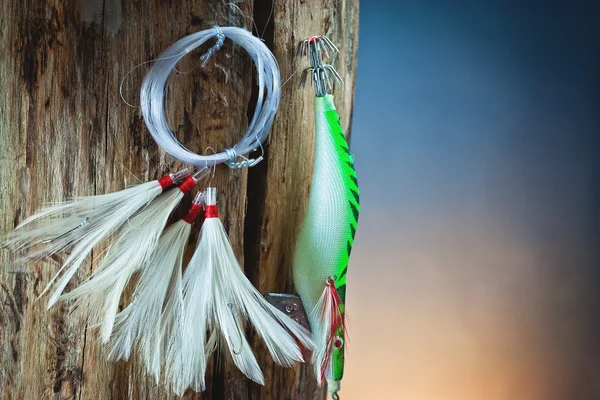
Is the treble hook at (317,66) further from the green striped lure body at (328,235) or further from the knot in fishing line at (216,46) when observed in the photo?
the knot in fishing line at (216,46)

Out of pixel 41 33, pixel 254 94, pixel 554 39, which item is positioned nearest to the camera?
pixel 41 33

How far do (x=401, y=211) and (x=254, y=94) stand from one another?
0.55m

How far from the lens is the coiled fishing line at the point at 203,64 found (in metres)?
0.86

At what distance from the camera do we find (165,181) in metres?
0.86

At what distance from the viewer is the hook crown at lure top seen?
88 cm

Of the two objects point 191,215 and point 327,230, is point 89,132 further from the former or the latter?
point 327,230

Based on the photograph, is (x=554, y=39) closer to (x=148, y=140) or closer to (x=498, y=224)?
(x=498, y=224)

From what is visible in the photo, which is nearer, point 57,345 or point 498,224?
point 57,345

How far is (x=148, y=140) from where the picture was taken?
88 cm

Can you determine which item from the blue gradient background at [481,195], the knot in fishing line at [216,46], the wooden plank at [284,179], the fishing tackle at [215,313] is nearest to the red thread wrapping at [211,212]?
the fishing tackle at [215,313]

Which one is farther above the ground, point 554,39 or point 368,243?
point 554,39

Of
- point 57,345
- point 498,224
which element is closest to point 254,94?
point 57,345

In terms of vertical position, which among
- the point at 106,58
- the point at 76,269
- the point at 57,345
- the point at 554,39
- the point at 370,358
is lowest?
the point at 370,358

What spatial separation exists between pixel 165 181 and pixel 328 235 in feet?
0.77
